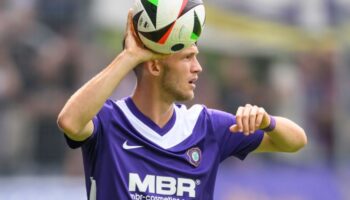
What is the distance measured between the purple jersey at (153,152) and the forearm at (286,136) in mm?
122

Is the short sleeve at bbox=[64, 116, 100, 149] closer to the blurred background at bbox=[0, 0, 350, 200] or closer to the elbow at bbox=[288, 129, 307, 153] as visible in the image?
the elbow at bbox=[288, 129, 307, 153]

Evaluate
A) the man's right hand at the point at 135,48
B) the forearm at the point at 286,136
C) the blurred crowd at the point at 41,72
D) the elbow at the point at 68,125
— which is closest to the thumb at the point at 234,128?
the forearm at the point at 286,136

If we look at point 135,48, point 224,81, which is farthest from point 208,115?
point 224,81

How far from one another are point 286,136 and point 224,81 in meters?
7.45

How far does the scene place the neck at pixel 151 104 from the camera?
6602 mm

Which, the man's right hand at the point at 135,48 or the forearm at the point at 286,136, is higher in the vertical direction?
the man's right hand at the point at 135,48

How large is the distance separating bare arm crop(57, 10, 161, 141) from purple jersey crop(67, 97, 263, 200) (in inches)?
6.4

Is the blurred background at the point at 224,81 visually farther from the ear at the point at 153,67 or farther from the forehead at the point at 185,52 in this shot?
the forehead at the point at 185,52

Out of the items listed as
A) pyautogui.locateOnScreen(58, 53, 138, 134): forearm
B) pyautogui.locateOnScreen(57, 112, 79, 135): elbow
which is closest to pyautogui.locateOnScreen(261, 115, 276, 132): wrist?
pyautogui.locateOnScreen(58, 53, 138, 134): forearm

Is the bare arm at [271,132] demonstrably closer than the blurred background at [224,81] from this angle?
Yes

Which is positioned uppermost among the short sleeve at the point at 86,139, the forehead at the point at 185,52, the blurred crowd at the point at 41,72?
the blurred crowd at the point at 41,72

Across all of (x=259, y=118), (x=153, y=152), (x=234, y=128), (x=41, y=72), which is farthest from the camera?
(x=41, y=72)

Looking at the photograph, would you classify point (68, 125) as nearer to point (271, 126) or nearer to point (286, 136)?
point (271, 126)

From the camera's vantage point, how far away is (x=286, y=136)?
659 cm
